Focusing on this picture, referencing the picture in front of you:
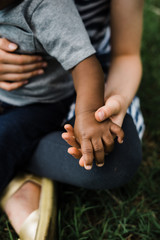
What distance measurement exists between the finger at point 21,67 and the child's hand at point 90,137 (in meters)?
0.29

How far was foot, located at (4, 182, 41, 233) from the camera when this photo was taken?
936 millimetres

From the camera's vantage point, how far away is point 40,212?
2.97 feet

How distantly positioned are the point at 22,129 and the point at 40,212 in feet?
0.97

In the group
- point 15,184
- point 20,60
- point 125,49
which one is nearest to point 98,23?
point 125,49

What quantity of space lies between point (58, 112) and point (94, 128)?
1.33 ft

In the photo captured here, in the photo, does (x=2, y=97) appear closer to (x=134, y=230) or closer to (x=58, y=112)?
(x=58, y=112)

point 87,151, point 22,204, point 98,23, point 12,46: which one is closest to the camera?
point 87,151

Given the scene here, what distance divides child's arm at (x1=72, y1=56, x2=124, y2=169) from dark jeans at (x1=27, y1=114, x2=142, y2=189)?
0.50 ft

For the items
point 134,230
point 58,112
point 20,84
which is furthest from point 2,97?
point 134,230

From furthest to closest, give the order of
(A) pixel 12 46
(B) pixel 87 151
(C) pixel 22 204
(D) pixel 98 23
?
(D) pixel 98 23 → (C) pixel 22 204 → (A) pixel 12 46 → (B) pixel 87 151

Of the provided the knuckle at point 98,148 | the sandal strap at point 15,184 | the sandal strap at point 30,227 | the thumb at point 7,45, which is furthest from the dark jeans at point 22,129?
the knuckle at point 98,148

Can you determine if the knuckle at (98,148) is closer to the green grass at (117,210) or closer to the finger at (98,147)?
the finger at (98,147)

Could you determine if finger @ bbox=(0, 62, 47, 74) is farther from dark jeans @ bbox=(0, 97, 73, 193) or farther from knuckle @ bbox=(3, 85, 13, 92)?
dark jeans @ bbox=(0, 97, 73, 193)

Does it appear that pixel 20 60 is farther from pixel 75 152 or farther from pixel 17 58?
pixel 75 152
